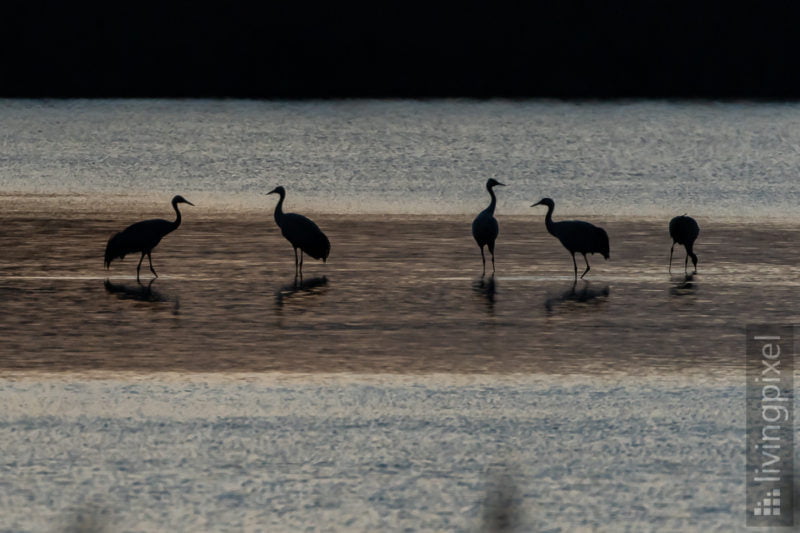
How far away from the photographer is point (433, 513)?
463 inches

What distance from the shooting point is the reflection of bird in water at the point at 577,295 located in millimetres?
20859

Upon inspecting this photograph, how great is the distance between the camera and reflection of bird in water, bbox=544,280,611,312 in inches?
821

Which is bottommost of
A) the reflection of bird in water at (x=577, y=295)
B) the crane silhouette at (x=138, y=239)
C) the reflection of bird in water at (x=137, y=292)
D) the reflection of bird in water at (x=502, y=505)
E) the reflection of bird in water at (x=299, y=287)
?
the reflection of bird in water at (x=502, y=505)

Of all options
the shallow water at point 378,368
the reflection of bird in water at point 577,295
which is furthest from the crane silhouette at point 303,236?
the reflection of bird in water at point 577,295

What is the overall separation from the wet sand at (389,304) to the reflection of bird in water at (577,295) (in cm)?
4

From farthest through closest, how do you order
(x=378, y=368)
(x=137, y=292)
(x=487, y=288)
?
(x=487, y=288)
(x=137, y=292)
(x=378, y=368)

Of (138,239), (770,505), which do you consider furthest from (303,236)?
(770,505)

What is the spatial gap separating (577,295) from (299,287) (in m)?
4.19

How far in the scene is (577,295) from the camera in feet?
70.5

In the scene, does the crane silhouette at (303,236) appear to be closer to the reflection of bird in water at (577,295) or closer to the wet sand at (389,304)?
the wet sand at (389,304)

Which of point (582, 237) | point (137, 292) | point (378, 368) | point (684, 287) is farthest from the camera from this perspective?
point (582, 237)

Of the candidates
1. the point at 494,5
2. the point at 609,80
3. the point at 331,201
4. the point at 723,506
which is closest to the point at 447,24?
the point at 494,5

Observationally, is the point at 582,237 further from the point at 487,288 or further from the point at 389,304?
the point at 389,304

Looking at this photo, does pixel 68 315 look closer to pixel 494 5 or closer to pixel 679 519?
pixel 679 519
